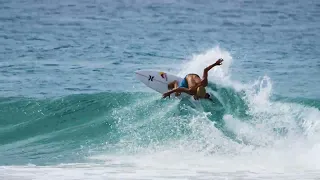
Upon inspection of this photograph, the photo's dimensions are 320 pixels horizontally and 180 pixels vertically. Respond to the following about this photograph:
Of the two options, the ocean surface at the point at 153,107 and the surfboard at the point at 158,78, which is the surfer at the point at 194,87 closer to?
the ocean surface at the point at 153,107

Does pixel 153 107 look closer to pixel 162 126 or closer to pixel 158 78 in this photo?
pixel 162 126

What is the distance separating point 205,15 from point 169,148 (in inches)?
1358

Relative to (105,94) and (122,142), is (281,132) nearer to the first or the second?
(122,142)

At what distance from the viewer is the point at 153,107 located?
22422 millimetres

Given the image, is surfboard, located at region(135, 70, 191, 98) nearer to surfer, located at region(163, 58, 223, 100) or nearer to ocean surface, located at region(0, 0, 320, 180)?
ocean surface, located at region(0, 0, 320, 180)

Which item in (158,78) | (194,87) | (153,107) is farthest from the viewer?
(153,107)

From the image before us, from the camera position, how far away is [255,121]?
20328 mm

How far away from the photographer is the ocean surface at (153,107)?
1756 cm

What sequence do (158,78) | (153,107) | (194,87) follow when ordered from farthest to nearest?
1. (153,107)
2. (158,78)
3. (194,87)

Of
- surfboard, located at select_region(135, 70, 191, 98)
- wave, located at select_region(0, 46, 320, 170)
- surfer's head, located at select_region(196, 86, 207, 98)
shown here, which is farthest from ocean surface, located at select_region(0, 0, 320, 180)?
surfer's head, located at select_region(196, 86, 207, 98)

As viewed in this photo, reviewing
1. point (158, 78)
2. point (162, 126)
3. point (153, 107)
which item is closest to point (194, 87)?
point (158, 78)

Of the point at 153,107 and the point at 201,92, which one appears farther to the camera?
the point at 153,107

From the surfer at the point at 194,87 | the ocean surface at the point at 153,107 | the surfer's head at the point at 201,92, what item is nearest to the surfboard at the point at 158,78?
the ocean surface at the point at 153,107

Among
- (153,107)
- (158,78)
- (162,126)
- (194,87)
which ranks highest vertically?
(158,78)
